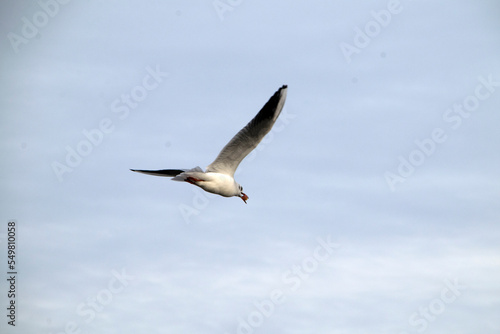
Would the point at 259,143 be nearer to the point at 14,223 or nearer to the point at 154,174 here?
Result: the point at 154,174

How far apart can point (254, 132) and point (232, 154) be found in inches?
45.7

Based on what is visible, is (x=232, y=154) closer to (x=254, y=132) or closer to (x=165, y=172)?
(x=254, y=132)

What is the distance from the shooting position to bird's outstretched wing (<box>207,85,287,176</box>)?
3234cm

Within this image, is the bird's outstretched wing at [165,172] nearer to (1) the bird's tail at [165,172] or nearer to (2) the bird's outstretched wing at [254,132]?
(1) the bird's tail at [165,172]

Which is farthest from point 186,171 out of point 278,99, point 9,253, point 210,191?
point 9,253

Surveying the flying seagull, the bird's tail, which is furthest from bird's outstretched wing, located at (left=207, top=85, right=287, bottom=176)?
the bird's tail

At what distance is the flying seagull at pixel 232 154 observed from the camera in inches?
1271

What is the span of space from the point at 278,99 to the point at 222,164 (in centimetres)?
295

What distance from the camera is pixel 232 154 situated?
108 ft

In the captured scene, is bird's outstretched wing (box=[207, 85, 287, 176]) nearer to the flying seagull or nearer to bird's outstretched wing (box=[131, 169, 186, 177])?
the flying seagull

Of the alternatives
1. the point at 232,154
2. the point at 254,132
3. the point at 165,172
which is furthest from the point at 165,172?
the point at 254,132

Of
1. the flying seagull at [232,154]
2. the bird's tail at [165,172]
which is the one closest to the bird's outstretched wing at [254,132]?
the flying seagull at [232,154]

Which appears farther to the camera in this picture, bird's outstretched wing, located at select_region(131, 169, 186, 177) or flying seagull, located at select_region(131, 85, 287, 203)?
bird's outstretched wing, located at select_region(131, 169, 186, 177)

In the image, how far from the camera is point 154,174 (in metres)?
33.8
